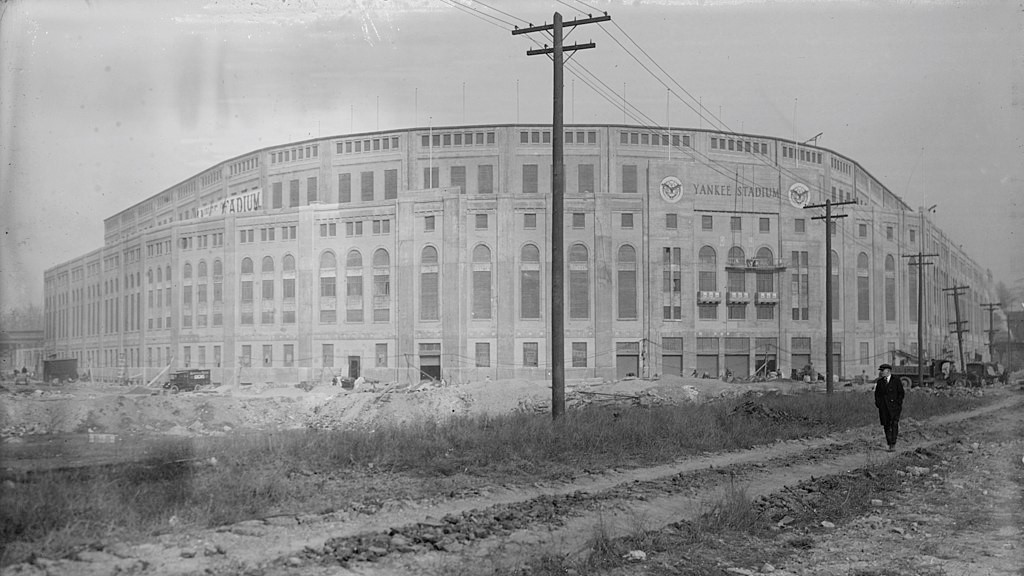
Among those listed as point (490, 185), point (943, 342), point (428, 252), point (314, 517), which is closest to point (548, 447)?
point (314, 517)

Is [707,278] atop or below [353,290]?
atop

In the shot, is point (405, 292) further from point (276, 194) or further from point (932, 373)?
point (932, 373)

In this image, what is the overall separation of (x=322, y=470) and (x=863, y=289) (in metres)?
62.5

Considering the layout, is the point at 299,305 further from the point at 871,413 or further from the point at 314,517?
the point at 314,517

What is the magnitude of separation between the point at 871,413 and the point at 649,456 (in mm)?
14692

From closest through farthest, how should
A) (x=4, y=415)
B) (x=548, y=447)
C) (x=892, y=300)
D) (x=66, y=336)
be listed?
(x=548, y=447) → (x=4, y=415) → (x=66, y=336) → (x=892, y=300)

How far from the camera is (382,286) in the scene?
54.4 m

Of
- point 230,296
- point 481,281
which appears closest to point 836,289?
point 481,281

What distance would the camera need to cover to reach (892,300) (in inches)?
2601

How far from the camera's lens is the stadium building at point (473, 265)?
2119 inches

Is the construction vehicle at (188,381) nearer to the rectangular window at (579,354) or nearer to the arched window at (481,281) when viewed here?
the arched window at (481,281)

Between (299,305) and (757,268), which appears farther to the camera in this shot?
(757,268)

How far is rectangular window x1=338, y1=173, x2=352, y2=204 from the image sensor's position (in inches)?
2425

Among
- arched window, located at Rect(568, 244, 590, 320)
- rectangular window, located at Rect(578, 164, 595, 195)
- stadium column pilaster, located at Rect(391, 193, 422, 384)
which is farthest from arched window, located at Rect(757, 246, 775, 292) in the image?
stadium column pilaster, located at Rect(391, 193, 422, 384)
